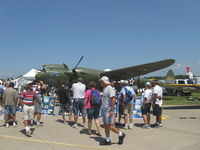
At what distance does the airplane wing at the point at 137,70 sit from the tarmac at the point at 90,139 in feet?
24.4

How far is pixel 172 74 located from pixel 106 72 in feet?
49.7

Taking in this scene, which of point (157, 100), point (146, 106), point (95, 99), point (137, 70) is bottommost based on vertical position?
point (146, 106)

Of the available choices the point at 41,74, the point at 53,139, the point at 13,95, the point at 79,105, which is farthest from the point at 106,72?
the point at 53,139

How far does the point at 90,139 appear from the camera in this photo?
5527 millimetres

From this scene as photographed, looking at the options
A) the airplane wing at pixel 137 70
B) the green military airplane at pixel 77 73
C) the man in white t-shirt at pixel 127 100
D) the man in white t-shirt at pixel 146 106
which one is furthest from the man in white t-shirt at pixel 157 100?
the green military airplane at pixel 77 73

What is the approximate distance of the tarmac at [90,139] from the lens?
15.9 feet

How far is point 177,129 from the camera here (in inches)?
267

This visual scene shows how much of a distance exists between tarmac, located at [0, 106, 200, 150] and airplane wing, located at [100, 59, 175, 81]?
7441 millimetres

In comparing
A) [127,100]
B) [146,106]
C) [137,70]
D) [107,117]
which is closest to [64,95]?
[127,100]

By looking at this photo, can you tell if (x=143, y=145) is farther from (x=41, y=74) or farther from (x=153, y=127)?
(x=41, y=74)

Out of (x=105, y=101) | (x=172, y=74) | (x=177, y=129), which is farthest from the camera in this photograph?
(x=172, y=74)

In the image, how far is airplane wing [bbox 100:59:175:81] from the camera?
46.1 ft

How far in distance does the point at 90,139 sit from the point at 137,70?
1069 centimetres

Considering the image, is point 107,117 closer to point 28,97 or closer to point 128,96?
point 128,96
